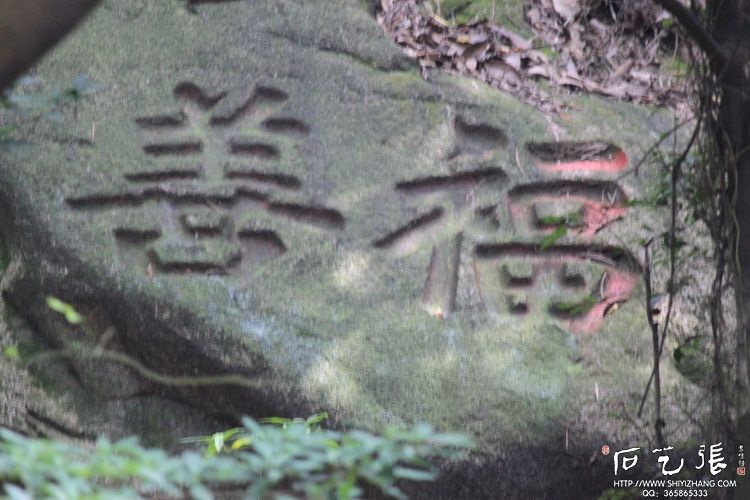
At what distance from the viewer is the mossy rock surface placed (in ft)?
9.54

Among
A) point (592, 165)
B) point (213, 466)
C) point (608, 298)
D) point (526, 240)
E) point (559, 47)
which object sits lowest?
point (213, 466)

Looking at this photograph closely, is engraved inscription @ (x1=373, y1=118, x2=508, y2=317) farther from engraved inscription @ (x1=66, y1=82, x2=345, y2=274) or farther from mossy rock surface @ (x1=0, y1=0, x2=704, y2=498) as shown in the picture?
engraved inscription @ (x1=66, y1=82, x2=345, y2=274)

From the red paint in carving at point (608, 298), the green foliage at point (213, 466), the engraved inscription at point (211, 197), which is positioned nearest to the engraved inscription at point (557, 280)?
the red paint in carving at point (608, 298)

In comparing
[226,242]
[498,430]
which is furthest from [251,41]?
[498,430]

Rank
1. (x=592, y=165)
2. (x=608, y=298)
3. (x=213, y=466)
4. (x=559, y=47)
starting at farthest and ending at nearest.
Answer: (x=559, y=47)
(x=592, y=165)
(x=608, y=298)
(x=213, y=466)

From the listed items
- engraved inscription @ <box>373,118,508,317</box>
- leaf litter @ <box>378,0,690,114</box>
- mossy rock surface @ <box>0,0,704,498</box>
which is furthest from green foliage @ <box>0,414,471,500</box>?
leaf litter @ <box>378,0,690,114</box>

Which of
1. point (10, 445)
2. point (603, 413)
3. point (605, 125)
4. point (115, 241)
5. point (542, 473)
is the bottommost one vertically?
point (10, 445)

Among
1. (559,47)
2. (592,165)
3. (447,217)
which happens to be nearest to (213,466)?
(447,217)

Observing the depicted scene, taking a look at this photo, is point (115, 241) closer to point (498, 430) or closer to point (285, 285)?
point (285, 285)

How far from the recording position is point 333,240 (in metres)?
3.12

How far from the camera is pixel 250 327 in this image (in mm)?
2967

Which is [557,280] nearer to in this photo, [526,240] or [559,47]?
[526,240]

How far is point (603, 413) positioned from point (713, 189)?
0.83 meters

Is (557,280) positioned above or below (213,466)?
above
